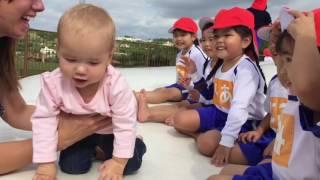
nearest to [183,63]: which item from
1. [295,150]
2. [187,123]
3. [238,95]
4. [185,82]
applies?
[185,82]

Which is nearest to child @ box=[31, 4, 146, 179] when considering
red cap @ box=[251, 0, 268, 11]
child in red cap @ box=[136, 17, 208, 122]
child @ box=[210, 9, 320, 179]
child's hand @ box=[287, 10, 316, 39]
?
child @ box=[210, 9, 320, 179]

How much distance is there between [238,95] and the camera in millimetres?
1992

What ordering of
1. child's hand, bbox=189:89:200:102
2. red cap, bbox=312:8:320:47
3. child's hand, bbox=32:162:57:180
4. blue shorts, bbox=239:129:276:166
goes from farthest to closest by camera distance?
child's hand, bbox=189:89:200:102 → blue shorts, bbox=239:129:276:166 → child's hand, bbox=32:162:57:180 → red cap, bbox=312:8:320:47

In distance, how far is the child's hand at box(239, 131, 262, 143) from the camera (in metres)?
1.89

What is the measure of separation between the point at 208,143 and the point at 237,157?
0.46 ft

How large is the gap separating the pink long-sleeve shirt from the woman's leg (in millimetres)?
72

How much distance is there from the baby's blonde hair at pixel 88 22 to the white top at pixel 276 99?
0.77m

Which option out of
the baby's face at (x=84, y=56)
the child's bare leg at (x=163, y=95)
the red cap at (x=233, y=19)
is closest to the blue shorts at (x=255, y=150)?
the red cap at (x=233, y=19)

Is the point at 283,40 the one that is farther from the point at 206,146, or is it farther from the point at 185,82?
the point at 185,82

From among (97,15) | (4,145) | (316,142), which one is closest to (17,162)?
(4,145)

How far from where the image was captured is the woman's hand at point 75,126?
1557mm

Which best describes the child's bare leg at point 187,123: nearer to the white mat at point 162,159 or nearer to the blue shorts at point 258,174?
the white mat at point 162,159

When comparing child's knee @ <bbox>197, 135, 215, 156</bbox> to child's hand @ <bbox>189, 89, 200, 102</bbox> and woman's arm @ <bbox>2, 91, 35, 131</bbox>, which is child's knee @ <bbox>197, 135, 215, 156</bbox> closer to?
woman's arm @ <bbox>2, 91, 35, 131</bbox>

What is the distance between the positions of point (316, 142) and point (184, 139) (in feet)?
3.35
